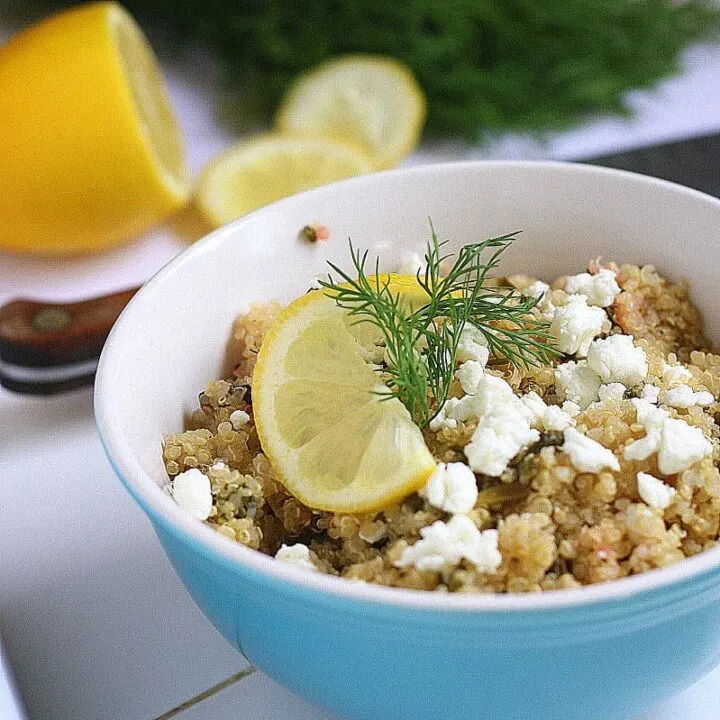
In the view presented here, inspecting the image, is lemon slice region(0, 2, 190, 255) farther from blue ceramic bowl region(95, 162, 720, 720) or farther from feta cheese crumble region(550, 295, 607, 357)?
feta cheese crumble region(550, 295, 607, 357)

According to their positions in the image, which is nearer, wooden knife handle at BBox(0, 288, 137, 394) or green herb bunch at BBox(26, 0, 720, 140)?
wooden knife handle at BBox(0, 288, 137, 394)

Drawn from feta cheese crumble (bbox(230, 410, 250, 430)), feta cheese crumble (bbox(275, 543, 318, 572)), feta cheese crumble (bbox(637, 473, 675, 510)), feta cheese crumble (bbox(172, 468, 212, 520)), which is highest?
feta cheese crumble (bbox(637, 473, 675, 510))

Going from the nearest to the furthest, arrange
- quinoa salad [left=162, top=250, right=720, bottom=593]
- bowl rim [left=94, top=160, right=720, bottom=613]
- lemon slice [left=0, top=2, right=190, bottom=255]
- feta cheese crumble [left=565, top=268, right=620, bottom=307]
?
bowl rim [left=94, top=160, right=720, bottom=613]
quinoa salad [left=162, top=250, right=720, bottom=593]
feta cheese crumble [left=565, top=268, right=620, bottom=307]
lemon slice [left=0, top=2, right=190, bottom=255]

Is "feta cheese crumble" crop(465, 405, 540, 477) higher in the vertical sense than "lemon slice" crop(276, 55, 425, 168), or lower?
higher

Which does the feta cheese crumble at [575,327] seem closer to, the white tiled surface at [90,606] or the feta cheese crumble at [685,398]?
the feta cheese crumble at [685,398]

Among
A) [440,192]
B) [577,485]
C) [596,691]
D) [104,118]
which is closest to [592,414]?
[577,485]

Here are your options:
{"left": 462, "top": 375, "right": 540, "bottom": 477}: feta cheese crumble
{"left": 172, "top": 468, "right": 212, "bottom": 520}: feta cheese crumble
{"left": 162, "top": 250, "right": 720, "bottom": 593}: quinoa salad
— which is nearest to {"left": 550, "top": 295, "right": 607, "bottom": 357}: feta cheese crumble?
{"left": 162, "top": 250, "right": 720, "bottom": 593}: quinoa salad

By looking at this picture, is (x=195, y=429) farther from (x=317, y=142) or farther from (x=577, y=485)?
(x=317, y=142)

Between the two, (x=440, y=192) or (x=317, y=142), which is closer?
(x=440, y=192)
